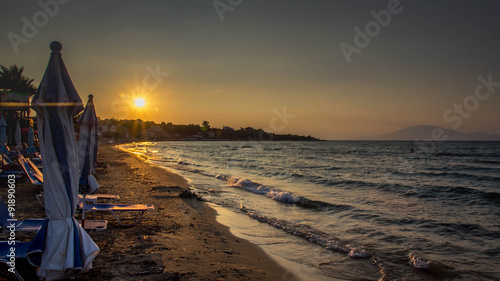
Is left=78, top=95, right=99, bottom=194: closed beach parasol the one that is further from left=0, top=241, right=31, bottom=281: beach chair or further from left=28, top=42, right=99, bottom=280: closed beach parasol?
left=28, top=42, right=99, bottom=280: closed beach parasol

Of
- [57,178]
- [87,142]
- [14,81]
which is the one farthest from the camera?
[14,81]

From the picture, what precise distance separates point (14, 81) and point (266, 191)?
47503 mm

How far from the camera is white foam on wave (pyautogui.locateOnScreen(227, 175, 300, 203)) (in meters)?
13.4

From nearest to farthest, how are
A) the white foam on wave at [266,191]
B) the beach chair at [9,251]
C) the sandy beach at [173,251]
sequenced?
the beach chair at [9,251] < the sandy beach at [173,251] < the white foam on wave at [266,191]

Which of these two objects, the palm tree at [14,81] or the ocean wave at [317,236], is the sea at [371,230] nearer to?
the ocean wave at [317,236]

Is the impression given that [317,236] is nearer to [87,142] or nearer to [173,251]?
[173,251]

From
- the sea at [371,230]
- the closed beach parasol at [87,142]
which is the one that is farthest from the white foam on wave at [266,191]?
the closed beach parasol at [87,142]

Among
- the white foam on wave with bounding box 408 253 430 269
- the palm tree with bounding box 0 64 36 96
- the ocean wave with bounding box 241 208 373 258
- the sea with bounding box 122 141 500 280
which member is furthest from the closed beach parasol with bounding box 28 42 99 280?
the palm tree with bounding box 0 64 36 96

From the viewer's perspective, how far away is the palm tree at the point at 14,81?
144 ft

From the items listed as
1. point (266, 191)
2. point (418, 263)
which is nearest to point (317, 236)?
point (418, 263)

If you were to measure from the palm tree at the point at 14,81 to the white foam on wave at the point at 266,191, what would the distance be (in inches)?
1633

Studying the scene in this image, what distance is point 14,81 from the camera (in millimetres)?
44469

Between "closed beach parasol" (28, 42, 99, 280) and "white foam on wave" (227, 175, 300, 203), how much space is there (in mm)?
9913

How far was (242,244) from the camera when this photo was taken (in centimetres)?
724
